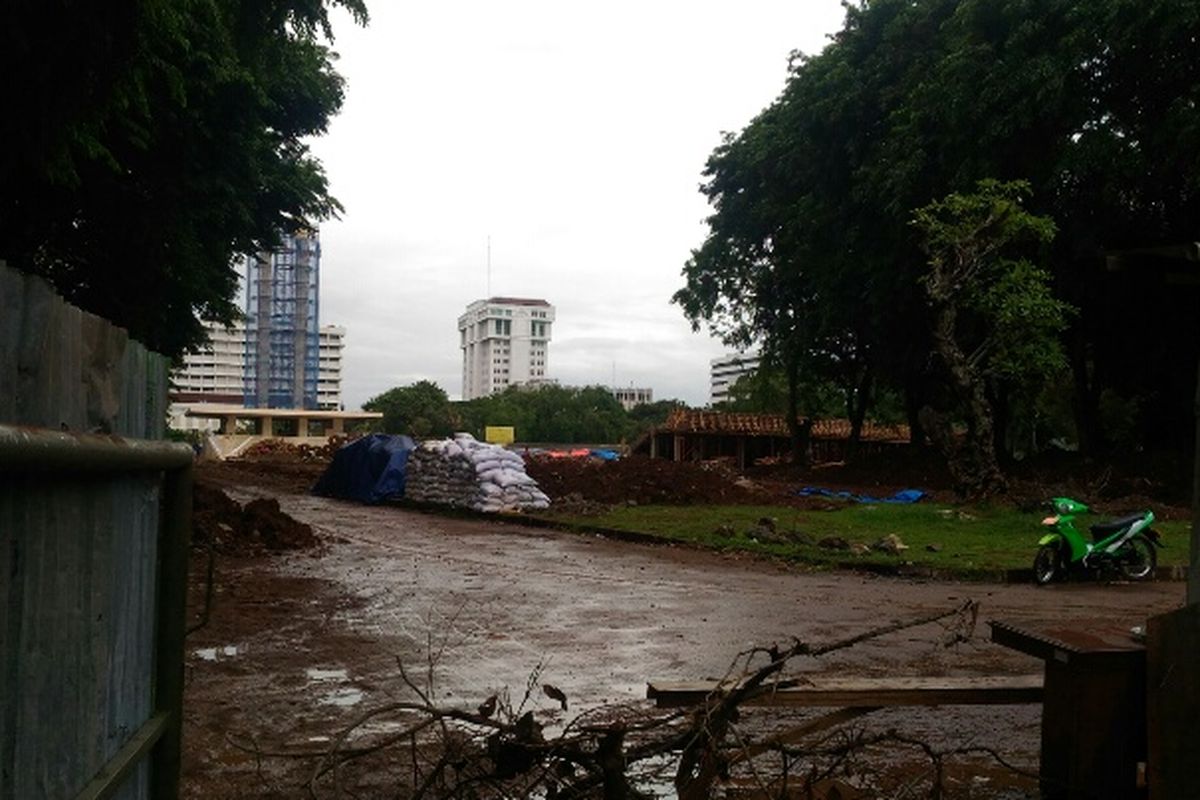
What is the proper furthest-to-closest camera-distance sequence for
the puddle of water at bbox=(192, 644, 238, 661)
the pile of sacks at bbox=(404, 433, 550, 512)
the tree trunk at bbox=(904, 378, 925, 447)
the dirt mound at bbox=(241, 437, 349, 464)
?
the dirt mound at bbox=(241, 437, 349, 464) < the tree trunk at bbox=(904, 378, 925, 447) < the pile of sacks at bbox=(404, 433, 550, 512) < the puddle of water at bbox=(192, 644, 238, 661)

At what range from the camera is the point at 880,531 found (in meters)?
18.0

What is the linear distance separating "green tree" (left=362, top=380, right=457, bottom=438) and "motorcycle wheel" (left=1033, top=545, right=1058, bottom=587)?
5868 cm

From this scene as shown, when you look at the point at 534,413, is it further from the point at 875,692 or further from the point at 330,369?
the point at 875,692

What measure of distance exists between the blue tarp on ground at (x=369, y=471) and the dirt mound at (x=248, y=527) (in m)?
9.45

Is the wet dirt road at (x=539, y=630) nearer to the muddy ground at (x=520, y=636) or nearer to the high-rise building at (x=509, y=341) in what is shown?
the muddy ground at (x=520, y=636)

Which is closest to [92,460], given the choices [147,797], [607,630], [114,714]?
[114,714]

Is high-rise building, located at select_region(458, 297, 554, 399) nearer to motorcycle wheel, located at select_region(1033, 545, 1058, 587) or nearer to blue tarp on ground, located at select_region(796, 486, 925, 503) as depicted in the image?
blue tarp on ground, located at select_region(796, 486, 925, 503)

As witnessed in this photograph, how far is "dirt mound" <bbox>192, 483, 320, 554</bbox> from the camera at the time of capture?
15.9m

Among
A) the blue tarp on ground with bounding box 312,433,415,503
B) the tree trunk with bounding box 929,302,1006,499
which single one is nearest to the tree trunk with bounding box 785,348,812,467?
the blue tarp on ground with bounding box 312,433,415,503

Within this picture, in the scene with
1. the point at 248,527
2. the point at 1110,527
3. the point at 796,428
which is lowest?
the point at 248,527

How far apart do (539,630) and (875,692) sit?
5.78 metres

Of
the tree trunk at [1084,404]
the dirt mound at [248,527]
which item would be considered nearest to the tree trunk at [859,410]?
the tree trunk at [1084,404]

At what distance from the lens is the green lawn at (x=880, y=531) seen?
47.0 ft

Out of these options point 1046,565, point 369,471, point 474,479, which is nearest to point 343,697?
point 1046,565
